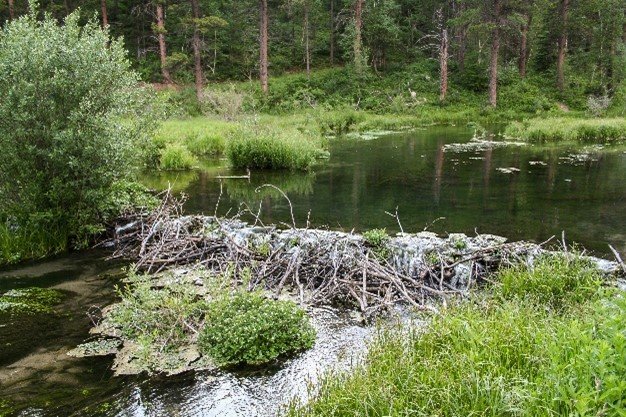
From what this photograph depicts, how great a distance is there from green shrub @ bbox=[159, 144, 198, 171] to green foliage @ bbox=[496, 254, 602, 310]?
17.0 m

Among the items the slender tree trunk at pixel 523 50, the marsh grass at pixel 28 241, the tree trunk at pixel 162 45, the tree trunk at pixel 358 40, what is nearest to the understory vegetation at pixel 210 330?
the marsh grass at pixel 28 241

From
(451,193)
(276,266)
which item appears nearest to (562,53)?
(451,193)

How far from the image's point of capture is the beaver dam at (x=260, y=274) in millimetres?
7758

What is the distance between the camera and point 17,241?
11922 mm

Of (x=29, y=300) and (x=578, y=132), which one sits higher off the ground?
(x=578, y=132)

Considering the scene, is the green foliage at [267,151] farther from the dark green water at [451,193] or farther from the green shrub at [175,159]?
the green shrub at [175,159]

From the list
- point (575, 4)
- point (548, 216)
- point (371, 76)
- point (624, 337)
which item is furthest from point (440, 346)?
point (575, 4)

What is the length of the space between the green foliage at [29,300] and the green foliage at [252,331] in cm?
358

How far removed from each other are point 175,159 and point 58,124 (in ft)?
36.3

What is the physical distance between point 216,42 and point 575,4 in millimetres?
36009

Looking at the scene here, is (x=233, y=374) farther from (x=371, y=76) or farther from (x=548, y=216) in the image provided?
(x=371, y=76)

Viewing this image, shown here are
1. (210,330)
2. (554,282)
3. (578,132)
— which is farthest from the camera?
(578,132)

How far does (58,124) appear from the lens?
11.7 meters

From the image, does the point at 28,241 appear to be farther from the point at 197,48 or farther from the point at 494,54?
the point at 494,54
